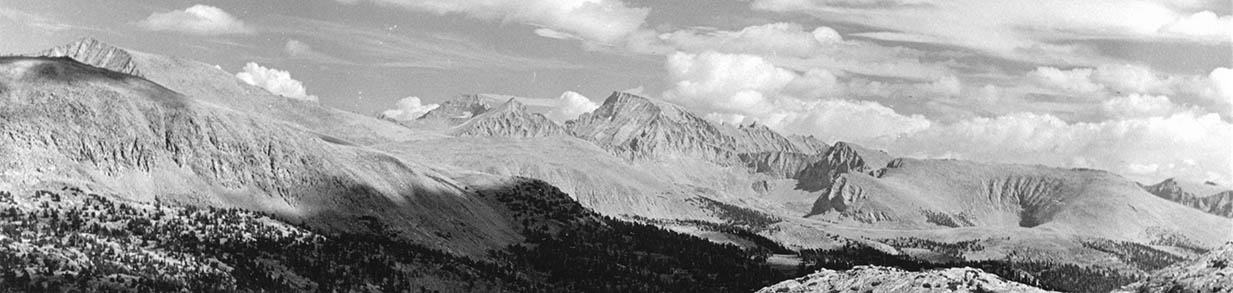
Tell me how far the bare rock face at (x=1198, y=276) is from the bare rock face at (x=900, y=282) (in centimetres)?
470

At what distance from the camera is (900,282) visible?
42.2 meters

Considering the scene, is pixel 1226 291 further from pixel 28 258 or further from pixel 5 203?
pixel 5 203

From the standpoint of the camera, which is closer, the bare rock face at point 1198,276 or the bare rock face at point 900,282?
the bare rock face at point 1198,276

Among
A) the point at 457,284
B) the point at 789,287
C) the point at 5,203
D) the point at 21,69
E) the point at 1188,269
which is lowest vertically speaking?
the point at 457,284

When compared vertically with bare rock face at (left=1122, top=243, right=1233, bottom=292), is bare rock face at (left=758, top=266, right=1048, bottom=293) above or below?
below

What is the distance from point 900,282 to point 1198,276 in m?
13.6

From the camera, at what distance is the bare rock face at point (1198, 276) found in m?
29.8

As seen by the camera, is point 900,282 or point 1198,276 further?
point 900,282

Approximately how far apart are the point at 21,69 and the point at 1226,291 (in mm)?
233198

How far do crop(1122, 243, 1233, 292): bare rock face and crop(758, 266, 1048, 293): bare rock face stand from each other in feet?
15.4

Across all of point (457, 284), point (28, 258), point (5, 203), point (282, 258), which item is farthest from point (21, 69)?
point (28, 258)

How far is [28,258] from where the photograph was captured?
3728 inches

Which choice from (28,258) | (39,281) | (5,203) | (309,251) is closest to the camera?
(39,281)

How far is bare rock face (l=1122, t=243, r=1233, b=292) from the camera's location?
97.6 ft
